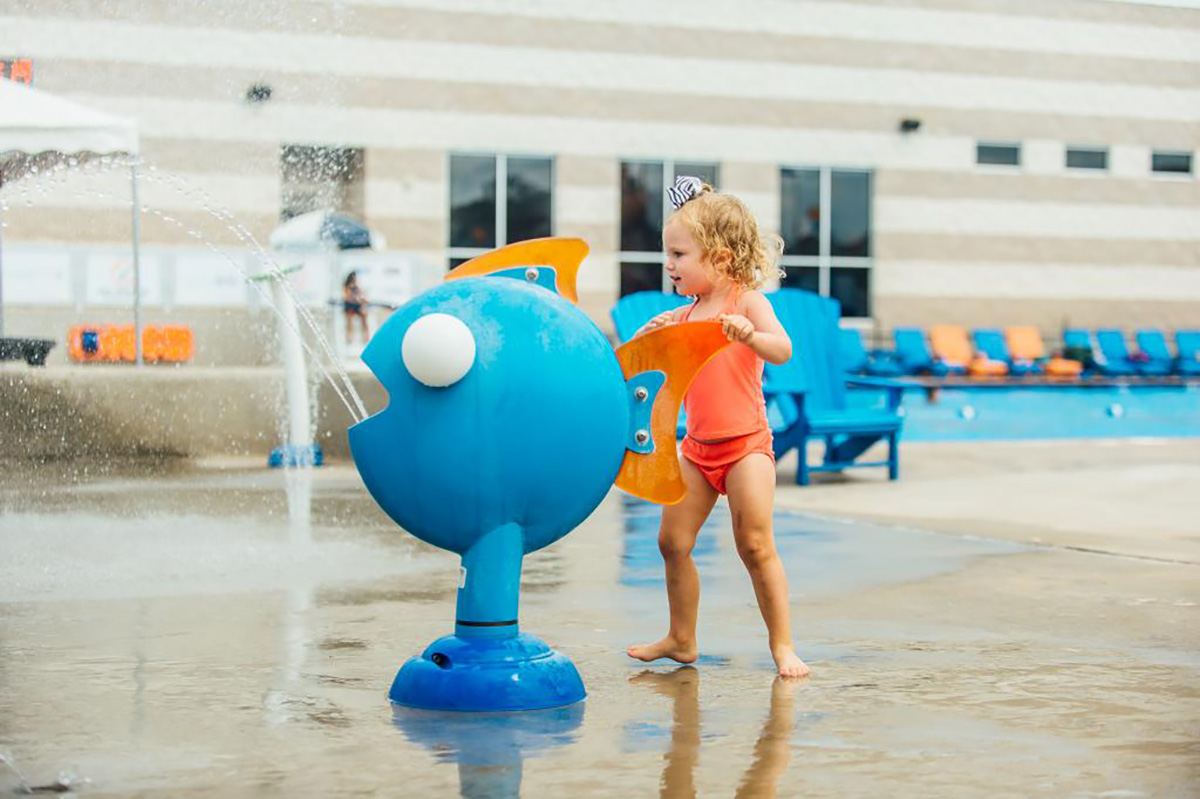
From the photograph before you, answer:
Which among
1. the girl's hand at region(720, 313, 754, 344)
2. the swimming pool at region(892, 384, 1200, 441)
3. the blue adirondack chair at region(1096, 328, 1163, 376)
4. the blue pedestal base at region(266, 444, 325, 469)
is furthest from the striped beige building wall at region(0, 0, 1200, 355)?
the girl's hand at region(720, 313, 754, 344)

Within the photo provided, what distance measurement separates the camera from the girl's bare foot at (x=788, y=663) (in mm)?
4957

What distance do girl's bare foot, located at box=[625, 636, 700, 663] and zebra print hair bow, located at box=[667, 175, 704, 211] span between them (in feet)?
4.19

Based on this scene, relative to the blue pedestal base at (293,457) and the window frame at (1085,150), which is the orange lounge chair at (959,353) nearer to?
the window frame at (1085,150)

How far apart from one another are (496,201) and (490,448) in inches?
857

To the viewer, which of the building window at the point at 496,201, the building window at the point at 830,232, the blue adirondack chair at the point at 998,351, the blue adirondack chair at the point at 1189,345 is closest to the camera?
the building window at the point at 496,201

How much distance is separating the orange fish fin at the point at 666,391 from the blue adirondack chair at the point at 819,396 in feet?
22.9

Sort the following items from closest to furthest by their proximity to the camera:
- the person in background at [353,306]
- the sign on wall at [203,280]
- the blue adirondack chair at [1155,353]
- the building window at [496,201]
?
the person in background at [353,306], the sign on wall at [203,280], the building window at [496,201], the blue adirondack chair at [1155,353]

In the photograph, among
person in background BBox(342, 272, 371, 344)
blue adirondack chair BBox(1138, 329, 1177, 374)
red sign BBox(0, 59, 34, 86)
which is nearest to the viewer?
red sign BBox(0, 59, 34, 86)

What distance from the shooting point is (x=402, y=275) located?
2167 cm

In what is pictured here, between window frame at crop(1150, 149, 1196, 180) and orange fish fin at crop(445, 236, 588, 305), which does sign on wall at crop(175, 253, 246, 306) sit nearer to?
window frame at crop(1150, 149, 1196, 180)

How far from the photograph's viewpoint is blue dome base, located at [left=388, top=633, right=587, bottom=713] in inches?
176

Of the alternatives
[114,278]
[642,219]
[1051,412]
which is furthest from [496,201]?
[1051,412]

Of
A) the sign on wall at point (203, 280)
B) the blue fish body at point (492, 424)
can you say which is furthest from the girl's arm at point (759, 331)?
the sign on wall at point (203, 280)

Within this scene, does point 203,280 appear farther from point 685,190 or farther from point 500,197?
point 685,190
